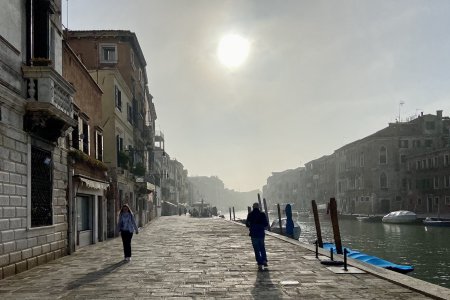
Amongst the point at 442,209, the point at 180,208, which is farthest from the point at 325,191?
the point at 442,209

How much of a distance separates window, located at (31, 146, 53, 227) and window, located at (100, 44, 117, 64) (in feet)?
68.9

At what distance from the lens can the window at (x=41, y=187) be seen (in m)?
12.4

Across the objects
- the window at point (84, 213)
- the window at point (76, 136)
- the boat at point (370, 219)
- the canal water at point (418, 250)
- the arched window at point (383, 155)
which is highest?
the arched window at point (383, 155)

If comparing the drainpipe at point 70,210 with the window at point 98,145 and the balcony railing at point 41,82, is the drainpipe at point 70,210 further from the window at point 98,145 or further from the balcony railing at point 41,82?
the window at point 98,145

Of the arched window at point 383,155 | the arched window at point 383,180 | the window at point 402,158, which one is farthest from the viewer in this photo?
the arched window at point 383,155

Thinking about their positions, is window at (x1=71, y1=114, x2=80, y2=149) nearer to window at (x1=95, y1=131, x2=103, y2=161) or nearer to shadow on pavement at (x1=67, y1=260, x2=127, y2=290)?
window at (x1=95, y1=131, x2=103, y2=161)

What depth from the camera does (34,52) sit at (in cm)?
1298

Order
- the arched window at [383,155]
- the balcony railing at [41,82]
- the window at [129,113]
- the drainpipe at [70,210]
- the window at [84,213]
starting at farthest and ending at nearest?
1. the arched window at [383,155]
2. the window at [129,113]
3. the window at [84,213]
4. the drainpipe at [70,210]
5. the balcony railing at [41,82]

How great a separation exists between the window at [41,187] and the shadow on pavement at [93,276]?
Answer: 8.01 ft

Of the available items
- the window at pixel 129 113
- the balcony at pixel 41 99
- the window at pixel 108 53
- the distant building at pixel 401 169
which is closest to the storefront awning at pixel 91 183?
the balcony at pixel 41 99

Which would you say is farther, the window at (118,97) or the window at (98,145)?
the window at (118,97)

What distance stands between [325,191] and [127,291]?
320ft

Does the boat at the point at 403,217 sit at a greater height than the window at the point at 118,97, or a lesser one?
lesser

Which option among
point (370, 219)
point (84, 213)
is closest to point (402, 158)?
point (370, 219)
